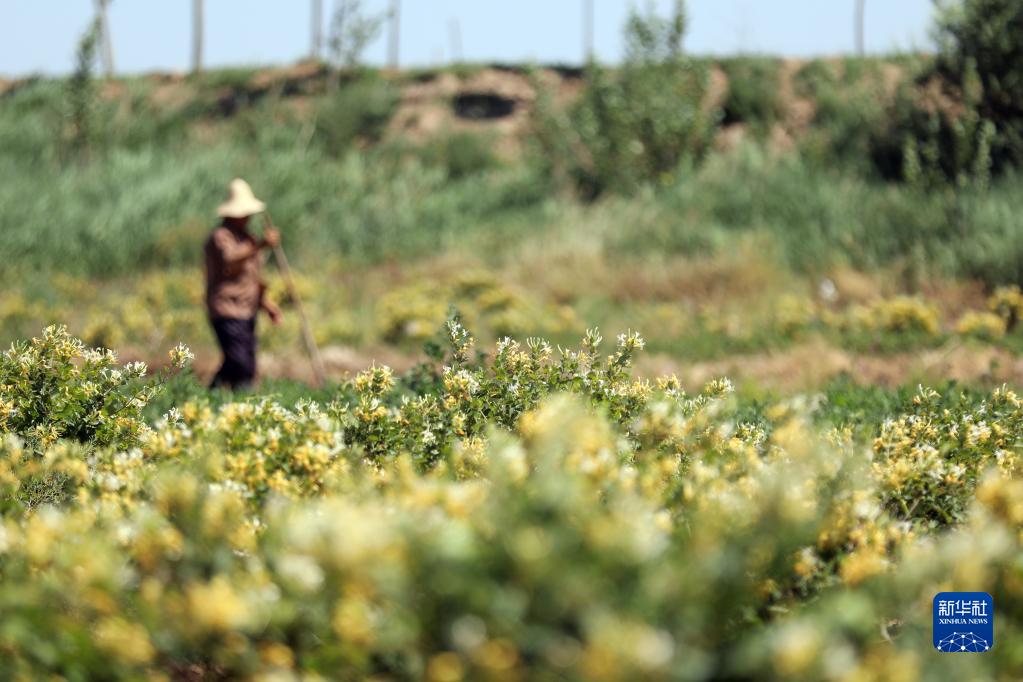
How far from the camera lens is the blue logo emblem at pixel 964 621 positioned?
89.2 inches

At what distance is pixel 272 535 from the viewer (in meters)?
2.36

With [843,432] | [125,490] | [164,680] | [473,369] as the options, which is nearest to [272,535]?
[164,680]

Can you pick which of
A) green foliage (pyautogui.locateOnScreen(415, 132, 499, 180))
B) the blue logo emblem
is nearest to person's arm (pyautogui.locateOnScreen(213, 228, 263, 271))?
the blue logo emblem

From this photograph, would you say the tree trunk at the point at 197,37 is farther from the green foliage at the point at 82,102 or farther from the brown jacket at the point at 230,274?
the brown jacket at the point at 230,274

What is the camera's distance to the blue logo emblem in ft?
7.43

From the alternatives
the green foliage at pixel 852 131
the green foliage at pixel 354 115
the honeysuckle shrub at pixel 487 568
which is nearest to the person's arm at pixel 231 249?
the honeysuckle shrub at pixel 487 568

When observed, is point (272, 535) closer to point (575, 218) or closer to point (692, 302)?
point (692, 302)

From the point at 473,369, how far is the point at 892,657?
2306mm

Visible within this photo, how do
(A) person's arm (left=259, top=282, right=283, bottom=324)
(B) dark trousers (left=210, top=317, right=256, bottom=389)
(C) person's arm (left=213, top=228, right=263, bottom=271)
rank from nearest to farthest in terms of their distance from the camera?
1. (C) person's arm (left=213, top=228, right=263, bottom=271)
2. (B) dark trousers (left=210, top=317, right=256, bottom=389)
3. (A) person's arm (left=259, top=282, right=283, bottom=324)

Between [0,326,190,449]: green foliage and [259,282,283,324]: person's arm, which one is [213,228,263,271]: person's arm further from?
[0,326,190,449]: green foliage

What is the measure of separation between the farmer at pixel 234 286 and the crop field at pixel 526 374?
614 millimetres

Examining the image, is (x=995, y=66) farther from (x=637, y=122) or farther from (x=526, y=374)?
(x=526, y=374)

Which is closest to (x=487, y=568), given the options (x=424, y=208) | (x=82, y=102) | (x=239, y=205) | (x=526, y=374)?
(x=526, y=374)

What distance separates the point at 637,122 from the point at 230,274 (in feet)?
35.2
